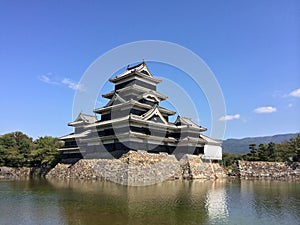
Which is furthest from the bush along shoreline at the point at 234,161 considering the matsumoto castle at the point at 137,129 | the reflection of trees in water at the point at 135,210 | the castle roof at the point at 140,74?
Answer: the reflection of trees in water at the point at 135,210

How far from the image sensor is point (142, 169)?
21.4m

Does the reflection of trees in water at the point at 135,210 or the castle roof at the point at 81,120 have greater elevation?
the castle roof at the point at 81,120

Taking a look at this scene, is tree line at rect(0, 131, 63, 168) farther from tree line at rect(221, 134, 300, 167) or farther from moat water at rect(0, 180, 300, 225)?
tree line at rect(221, 134, 300, 167)

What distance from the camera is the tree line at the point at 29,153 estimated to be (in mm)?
33247

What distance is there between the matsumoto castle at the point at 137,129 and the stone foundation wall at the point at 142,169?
1.13 metres

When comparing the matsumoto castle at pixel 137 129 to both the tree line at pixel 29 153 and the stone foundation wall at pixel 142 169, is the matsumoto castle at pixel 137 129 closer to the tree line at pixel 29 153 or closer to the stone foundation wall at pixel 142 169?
the stone foundation wall at pixel 142 169

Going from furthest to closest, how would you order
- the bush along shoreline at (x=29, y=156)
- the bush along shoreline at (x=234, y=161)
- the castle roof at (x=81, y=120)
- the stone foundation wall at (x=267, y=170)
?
the bush along shoreline at (x=29, y=156), the castle roof at (x=81, y=120), the bush along shoreline at (x=234, y=161), the stone foundation wall at (x=267, y=170)

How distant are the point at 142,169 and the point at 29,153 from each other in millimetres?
20787

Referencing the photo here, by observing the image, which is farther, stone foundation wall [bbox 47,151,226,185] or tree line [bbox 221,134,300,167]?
tree line [bbox 221,134,300,167]

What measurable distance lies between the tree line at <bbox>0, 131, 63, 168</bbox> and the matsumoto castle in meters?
2.75

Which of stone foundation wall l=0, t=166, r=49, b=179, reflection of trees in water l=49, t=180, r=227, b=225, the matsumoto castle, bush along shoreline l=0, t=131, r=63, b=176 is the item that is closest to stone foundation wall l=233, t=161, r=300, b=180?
the matsumoto castle

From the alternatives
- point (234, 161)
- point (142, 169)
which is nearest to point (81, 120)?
point (142, 169)

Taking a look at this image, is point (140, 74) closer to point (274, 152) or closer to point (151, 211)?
point (274, 152)

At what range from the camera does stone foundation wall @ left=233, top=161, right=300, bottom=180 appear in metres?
28.2
